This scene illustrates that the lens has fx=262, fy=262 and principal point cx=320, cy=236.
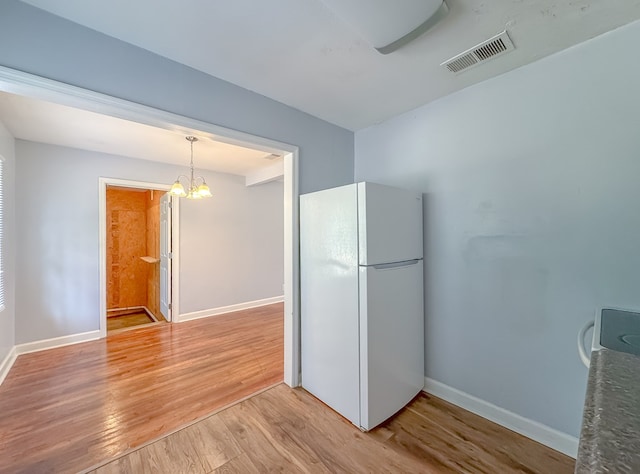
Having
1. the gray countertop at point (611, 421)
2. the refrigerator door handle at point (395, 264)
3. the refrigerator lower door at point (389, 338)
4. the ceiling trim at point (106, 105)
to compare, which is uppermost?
the ceiling trim at point (106, 105)

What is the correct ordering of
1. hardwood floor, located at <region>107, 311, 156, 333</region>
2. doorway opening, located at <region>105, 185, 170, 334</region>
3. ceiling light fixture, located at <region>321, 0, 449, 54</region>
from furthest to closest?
doorway opening, located at <region>105, 185, 170, 334</region>
hardwood floor, located at <region>107, 311, 156, 333</region>
ceiling light fixture, located at <region>321, 0, 449, 54</region>

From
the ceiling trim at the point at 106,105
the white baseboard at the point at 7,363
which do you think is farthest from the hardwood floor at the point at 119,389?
the ceiling trim at the point at 106,105

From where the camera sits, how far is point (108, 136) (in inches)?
116

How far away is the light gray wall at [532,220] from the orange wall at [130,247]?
16.8 ft

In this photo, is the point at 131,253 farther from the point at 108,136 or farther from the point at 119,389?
the point at 119,389

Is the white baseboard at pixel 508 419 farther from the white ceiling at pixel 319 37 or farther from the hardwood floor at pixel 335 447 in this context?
the white ceiling at pixel 319 37

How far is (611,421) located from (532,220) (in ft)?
5.24

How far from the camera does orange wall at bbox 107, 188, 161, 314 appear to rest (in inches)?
→ 209

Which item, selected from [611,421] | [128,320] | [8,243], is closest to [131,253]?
[128,320]

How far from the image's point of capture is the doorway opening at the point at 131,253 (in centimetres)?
514

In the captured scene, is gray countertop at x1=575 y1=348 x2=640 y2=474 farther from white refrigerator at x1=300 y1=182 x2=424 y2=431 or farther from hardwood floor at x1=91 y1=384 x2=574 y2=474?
hardwood floor at x1=91 y1=384 x2=574 y2=474

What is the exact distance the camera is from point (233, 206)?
4.80 m

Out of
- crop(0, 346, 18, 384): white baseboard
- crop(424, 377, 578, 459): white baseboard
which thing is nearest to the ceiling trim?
crop(424, 377, 578, 459): white baseboard

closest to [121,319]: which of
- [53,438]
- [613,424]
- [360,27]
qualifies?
[53,438]
